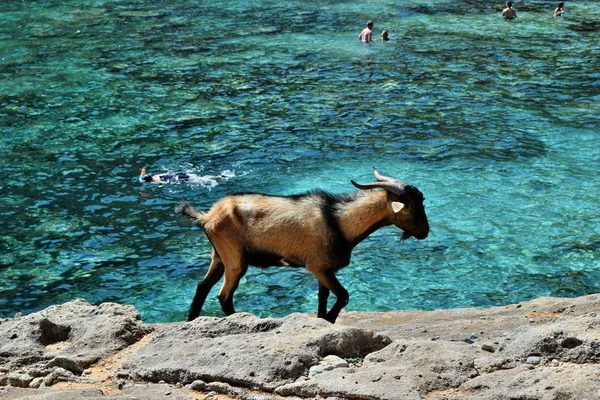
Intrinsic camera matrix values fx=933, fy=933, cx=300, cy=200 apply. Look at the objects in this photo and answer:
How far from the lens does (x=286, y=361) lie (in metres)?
6.86

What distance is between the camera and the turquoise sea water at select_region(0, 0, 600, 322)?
1386 cm

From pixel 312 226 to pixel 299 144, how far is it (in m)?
10.6

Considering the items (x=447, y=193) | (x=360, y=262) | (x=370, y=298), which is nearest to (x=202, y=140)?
(x=447, y=193)

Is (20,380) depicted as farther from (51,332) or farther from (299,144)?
(299,144)

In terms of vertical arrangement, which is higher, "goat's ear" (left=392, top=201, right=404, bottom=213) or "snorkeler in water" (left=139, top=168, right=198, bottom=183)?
"goat's ear" (left=392, top=201, right=404, bottom=213)

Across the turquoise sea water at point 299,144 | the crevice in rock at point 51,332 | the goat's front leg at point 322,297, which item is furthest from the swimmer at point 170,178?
the crevice in rock at point 51,332

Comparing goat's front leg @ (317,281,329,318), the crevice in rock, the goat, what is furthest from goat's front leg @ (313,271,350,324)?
the crevice in rock

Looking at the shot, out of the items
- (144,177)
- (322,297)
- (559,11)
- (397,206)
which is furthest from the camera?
(559,11)

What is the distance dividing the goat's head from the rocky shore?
125 cm

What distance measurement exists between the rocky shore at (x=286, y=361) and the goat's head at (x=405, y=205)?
4.10 ft

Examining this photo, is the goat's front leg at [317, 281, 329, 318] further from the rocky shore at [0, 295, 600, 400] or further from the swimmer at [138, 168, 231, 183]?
the swimmer at [138, 168, 231, 183]

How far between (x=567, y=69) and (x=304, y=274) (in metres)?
14.9

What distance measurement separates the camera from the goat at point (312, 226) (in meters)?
9.68

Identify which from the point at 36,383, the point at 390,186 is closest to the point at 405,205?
the point at 390,186
